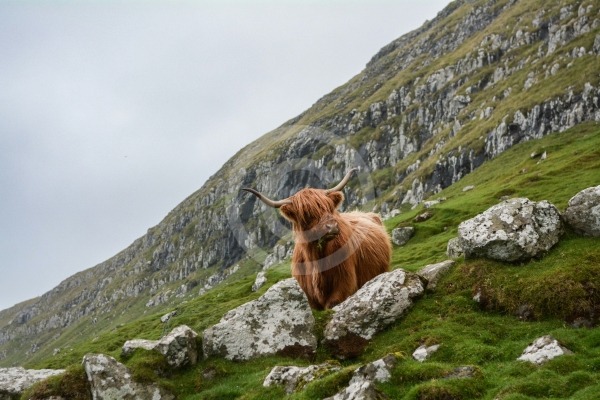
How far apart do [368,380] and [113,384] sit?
733 cm

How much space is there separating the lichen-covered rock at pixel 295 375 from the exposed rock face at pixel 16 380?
7435 millimetres

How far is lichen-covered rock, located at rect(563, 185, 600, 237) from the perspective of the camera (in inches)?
516

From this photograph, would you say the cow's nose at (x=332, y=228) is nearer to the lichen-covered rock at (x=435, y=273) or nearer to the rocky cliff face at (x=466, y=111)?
the lichen-covered rock at (x=435, y=273)

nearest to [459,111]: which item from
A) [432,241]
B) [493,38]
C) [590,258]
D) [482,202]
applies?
[493,38]

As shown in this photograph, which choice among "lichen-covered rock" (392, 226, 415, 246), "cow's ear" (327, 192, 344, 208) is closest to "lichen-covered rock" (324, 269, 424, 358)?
"cow's ear" (327, 192, 344, 208)

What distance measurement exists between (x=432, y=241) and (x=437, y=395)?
3227cm

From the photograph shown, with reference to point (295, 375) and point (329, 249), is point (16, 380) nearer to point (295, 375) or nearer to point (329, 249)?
point (295, 375)

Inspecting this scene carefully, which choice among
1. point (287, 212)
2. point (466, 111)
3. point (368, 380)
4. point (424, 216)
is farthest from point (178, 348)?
point (466, 111)

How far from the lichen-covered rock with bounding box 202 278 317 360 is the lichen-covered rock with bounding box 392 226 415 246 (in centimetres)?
3227

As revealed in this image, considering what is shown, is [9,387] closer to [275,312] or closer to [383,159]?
[275,312]

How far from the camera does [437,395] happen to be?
26.5ft

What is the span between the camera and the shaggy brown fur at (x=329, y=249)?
43.2 feet

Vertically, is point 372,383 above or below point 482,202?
above

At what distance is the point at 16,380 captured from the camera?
578 inches
